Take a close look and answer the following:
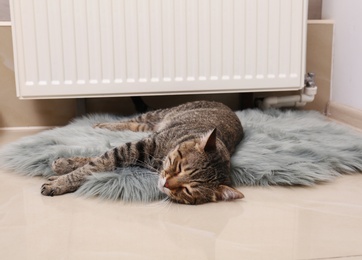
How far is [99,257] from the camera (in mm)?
712

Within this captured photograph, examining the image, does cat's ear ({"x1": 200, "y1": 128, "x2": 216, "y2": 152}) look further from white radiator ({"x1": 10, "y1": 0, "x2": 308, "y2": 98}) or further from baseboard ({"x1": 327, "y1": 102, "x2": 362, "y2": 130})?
baseboard ({"x1": 327, "y1": 102, "x2": 362, "y2": 130})

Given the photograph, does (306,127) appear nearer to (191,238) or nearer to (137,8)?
(137,8)

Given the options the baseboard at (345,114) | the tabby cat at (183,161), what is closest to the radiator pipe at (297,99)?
the baseboard at (345,114)

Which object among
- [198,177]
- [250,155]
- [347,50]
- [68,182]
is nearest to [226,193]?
[198,177]

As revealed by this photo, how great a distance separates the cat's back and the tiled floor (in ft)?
0.74

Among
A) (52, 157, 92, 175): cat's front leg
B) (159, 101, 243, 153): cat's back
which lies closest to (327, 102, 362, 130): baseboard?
(159, 101, 243, 153): cat's back

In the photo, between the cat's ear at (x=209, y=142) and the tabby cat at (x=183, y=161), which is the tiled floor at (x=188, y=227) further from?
the cat's ear at (x=209, y=142)

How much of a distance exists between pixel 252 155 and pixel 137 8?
749 millimetres

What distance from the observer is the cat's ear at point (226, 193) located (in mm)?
951

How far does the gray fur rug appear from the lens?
102cm

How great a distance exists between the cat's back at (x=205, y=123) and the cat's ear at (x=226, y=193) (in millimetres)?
209

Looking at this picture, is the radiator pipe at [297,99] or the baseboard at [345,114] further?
the radiator pipe at [297,99]

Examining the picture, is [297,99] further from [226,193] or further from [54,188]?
[54,188]

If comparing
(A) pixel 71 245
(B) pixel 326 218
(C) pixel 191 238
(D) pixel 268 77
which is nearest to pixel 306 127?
(D) pixel 268 77
